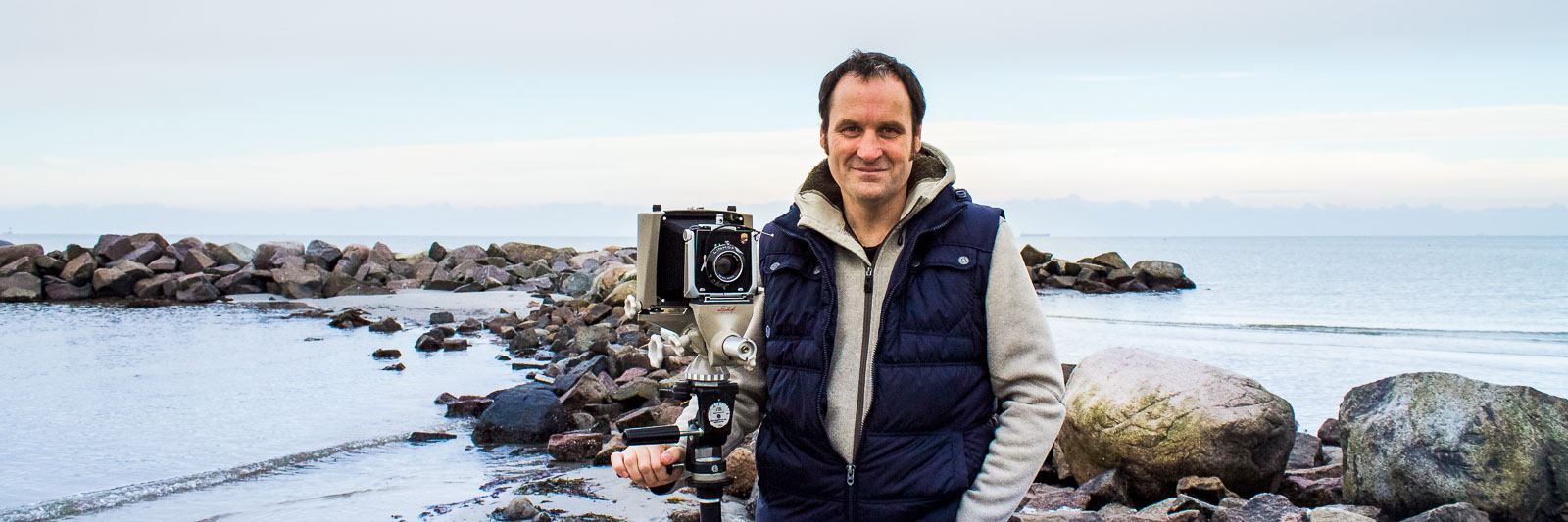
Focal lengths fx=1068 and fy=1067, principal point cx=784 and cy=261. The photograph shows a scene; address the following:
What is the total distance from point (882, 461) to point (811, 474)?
0.49 ft

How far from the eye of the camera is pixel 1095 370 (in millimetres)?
5863

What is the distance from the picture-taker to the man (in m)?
1.97

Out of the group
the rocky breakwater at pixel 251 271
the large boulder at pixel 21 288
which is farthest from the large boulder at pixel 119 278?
the large boulder at pixel 21 288

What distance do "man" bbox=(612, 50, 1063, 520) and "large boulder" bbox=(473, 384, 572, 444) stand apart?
549 cm

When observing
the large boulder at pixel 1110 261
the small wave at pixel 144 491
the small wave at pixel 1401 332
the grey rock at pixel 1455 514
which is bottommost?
the small wave at pixel 1401 332

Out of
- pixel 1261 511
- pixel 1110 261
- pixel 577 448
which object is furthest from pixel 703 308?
pixel 1110 261

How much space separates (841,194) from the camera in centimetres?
219

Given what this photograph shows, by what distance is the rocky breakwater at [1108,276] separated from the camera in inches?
1101

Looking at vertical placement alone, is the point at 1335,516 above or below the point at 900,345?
below

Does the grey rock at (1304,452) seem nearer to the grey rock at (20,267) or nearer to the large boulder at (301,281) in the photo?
Answer: the large boulder at (301,281)

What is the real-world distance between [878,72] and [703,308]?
24.0 inches

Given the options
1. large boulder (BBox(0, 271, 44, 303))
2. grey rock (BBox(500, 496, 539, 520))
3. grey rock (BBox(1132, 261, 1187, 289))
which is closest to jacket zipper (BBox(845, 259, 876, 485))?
grey rock (BBox(500, 496, 539, 520))

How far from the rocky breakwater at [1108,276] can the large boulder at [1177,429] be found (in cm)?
2243

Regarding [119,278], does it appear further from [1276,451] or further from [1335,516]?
[1335,516]
